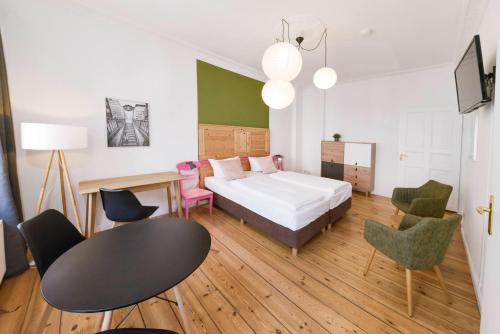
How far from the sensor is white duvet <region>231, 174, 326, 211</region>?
2.39 m

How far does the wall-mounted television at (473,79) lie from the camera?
154 cm

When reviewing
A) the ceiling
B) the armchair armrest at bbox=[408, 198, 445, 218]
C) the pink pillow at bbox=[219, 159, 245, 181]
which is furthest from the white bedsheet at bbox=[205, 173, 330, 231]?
the ceiling

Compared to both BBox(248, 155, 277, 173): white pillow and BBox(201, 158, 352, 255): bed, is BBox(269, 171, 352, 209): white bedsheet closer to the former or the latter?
BBox(201, 158, 352, 255): bed

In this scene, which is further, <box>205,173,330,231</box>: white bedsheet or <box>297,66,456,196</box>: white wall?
<box>297,66,456,196</box>: white wall

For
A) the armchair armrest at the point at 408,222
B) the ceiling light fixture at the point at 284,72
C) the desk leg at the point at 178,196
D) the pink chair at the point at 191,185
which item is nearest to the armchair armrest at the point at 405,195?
the armchair armrest at the point at 408,222

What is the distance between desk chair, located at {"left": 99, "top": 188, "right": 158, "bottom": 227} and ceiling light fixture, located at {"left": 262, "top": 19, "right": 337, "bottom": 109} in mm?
1968

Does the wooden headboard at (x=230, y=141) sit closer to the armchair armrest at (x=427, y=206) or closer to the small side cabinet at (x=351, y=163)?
the small side cabinet at (x=351, y=163)

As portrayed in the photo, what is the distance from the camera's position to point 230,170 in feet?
11.9

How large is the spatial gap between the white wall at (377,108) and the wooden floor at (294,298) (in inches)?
93.2

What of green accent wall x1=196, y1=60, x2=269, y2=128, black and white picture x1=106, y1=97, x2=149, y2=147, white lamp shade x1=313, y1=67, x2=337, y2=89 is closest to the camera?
white lamp shade x1=313, y1=67, x2=337, y2=89

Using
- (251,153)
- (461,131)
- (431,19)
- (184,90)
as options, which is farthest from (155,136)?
(461,131)

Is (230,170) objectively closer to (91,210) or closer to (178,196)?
(178,196)

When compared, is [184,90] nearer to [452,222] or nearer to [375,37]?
[375,37]

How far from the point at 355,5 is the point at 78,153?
3651 mm
